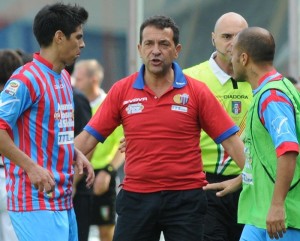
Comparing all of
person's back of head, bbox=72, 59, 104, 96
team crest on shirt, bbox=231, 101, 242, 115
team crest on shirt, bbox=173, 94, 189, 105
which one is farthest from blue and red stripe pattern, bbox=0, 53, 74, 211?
person's back of head, bbox=72, 59, 104, 96

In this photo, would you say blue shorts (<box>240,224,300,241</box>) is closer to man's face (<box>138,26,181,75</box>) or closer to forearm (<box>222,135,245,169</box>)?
forearm (<box>222,135,245,169</box>)

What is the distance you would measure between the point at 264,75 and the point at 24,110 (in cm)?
152

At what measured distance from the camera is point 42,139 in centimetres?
775

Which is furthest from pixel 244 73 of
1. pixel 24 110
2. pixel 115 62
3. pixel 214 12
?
pixel 115 62

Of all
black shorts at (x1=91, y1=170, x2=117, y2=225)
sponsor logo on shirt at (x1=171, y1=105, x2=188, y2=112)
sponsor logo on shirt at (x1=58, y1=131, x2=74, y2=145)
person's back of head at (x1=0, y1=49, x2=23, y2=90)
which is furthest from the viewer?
black shorts at (x1=91, y1=170, x2=117, y2=225)

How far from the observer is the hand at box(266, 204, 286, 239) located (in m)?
7.15

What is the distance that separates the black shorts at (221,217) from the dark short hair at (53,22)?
178 cm

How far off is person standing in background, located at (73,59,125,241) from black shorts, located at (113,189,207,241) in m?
4.65

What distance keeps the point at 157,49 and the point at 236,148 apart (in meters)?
0.84

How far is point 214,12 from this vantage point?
15031 mm

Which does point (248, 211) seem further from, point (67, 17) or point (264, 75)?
point (67, 17)

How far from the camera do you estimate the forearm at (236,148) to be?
26.6 feet

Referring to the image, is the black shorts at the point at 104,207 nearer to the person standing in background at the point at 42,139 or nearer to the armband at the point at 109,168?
the armband at the point at 109,168

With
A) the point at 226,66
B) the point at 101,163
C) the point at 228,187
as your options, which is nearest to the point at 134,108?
the point at 228,187
